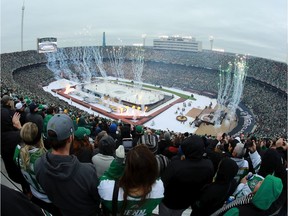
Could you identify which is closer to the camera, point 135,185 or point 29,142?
point 135,185

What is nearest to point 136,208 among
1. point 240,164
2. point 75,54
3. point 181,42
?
point 240,164

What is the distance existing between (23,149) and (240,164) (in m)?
3.93

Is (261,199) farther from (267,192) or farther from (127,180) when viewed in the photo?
(127,180)

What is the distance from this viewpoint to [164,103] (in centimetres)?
4634

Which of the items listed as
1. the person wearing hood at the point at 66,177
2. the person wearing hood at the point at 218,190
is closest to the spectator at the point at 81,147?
the person wearing hood at the point at 66,177

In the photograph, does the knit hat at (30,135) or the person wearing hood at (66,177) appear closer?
the person wearing hood at (66,177)

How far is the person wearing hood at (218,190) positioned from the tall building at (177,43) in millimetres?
85920

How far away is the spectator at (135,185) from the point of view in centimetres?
317

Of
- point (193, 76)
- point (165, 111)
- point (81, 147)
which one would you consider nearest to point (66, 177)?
point (81, 147)

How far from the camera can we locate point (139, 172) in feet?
10.4

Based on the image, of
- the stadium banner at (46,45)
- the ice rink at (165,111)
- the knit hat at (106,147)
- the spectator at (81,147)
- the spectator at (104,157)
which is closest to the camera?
the spectator at (104,157)

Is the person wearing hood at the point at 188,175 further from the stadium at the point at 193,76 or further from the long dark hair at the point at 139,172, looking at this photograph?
the stadium at the point at 193,76

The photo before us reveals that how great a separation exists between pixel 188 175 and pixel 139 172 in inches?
57.5

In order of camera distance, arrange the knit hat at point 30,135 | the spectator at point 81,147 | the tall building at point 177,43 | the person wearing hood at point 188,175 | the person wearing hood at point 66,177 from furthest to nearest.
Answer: the tall building at point 177,43 < the spectator at point 81,147 < the person wearing hood at point 188,175 < the knit hat at point 30,135 < the person wearing hood at point 66,177
